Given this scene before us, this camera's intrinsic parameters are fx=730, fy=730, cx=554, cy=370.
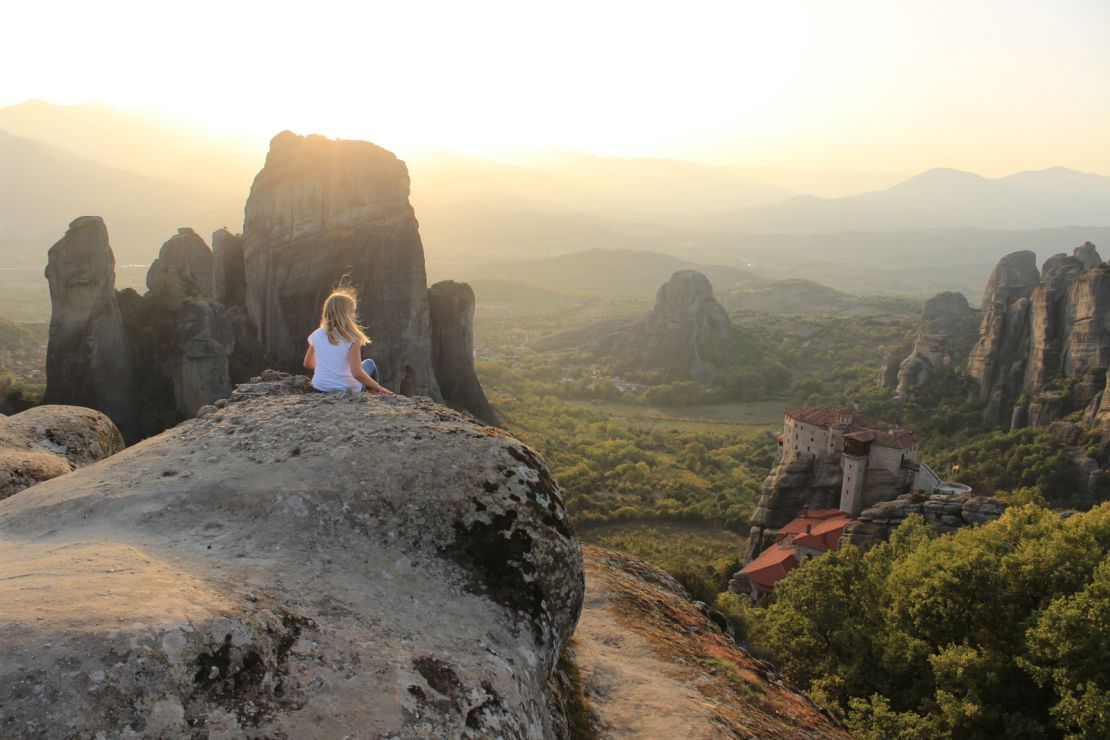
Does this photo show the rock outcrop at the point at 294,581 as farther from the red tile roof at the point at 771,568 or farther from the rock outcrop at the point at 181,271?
the rock outcrop at the point at 181,271

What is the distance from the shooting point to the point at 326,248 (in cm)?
3300

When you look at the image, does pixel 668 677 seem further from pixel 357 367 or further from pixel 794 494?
pixel 794 494

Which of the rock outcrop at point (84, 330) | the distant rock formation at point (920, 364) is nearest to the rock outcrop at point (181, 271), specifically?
the rock outcrop at point (84, 330)

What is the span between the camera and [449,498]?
320 inches

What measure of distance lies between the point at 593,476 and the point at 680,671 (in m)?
31.9

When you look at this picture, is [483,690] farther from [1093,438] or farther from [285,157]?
[1093,438]

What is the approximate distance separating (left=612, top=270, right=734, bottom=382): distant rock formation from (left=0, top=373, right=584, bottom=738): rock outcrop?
244 ft

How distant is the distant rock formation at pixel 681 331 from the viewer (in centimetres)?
8425

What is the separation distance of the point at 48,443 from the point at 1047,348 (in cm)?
5341

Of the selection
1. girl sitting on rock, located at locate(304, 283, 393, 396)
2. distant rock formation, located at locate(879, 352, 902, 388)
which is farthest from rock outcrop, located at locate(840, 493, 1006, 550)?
distant rock formation, located at locate(879, 352, 902, 388)

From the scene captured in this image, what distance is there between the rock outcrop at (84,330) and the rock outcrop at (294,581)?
21392 mm

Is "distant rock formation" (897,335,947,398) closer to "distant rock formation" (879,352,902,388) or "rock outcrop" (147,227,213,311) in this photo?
"distant rock formation" (879,352,902,388)

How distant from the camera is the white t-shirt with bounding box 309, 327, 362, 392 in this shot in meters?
10.3

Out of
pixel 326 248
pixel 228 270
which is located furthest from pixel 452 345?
pixel 228 270
